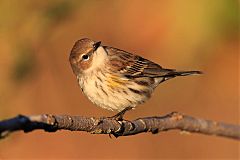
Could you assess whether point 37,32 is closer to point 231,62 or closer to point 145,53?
point 145,53

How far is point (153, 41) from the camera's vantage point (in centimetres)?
1106

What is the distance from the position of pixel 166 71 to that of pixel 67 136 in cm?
348

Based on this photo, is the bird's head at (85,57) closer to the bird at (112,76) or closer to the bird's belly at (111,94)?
the bird at (112,76)

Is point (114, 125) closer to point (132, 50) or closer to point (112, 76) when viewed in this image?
point (112, 76)

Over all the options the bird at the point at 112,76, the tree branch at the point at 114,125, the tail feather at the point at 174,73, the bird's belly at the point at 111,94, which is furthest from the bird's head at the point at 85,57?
the tree branch at the point at 114,125

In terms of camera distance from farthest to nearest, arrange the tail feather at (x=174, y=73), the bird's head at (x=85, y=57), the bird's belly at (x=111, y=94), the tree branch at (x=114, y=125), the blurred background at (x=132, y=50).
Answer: the tail feather at (x=174, y=73) < the bird's head at (x=85, y=57) < the bird's belly at (x=111, y=94) < the blurred background at (x=132, y=50) < the tree branch at (x=114, y=125)

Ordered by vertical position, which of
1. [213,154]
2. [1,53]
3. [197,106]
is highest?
[1,53]

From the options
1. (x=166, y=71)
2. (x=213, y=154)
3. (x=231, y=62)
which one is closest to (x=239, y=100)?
(x=231, y=62)

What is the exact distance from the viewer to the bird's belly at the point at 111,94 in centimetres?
641

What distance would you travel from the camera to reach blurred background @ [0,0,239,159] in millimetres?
5535

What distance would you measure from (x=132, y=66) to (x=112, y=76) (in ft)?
1.84

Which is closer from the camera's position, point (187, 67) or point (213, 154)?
point (187, 67)

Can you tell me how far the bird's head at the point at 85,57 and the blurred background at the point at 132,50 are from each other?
0.30 meters

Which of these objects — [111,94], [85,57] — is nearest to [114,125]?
[111,94]
